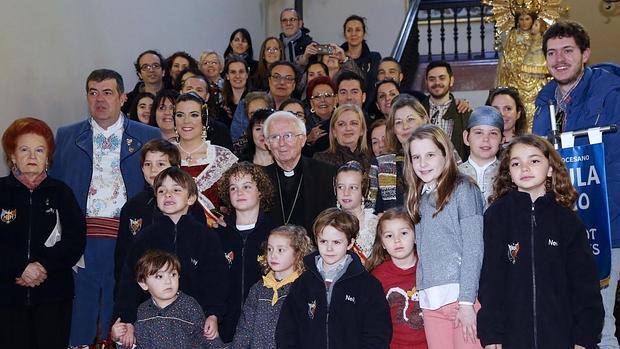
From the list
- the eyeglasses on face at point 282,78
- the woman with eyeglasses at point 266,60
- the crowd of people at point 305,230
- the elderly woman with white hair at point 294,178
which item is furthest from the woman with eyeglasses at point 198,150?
the woman with eyeglasses at point 266,60

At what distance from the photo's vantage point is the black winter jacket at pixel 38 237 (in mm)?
5461

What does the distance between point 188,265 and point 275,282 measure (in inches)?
17.1

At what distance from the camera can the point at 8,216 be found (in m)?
5.53

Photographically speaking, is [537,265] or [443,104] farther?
[443,104]

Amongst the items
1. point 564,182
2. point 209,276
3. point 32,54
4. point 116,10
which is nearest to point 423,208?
point 564,182

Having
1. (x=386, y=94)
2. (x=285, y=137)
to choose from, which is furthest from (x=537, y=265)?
(x=386, y=94)

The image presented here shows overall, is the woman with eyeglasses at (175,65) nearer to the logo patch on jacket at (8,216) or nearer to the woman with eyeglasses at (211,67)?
the woman with eyeglasses at (211,67)

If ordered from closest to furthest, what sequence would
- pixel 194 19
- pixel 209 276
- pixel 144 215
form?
1. pixel 209 276
2. pixel 144 215
3. pixel 194 19

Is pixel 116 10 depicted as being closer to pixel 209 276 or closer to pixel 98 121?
pixel 98 121

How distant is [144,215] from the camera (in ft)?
17.3

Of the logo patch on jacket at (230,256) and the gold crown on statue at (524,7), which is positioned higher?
the gold crown on statue at (524,7)

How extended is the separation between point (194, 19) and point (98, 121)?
189 inches

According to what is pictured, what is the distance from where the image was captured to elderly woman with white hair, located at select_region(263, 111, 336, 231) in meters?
5.48

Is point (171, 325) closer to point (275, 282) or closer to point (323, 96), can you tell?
point (275, 282)
